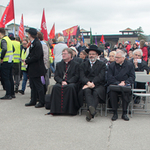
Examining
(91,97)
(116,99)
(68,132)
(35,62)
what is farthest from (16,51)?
(68,132)

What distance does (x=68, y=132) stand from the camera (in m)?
4.73

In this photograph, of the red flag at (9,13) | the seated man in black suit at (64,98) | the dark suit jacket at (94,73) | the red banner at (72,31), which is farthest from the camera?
the red banner at (72,31)

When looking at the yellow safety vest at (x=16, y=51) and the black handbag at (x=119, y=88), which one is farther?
the yellow safety vest at (x=16, y=51)

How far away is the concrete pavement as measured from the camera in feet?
13.2

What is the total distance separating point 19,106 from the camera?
703 centimetres

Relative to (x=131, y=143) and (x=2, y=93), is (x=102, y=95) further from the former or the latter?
(x=2, y=93)

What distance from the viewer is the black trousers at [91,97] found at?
582 centimetres

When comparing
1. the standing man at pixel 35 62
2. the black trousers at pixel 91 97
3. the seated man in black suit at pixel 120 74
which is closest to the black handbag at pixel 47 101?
the standing man at pixel 35 62

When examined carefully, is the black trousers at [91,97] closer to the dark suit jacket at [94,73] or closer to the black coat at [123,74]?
the dark suit jacket at [94,73]

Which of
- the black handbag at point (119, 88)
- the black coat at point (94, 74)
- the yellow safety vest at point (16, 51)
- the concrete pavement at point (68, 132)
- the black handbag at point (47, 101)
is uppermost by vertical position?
the yellow safety vest at point (16, 51)

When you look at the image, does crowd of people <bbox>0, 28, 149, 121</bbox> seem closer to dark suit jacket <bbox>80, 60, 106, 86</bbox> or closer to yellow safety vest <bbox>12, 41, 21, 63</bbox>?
dark suit jacket <bbox>80, 60, 106, 86</bbox>

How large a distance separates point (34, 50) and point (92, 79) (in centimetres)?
185

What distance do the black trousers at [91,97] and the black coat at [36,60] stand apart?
1.62 m

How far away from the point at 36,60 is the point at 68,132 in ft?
9.11
